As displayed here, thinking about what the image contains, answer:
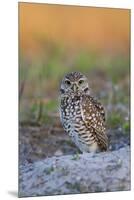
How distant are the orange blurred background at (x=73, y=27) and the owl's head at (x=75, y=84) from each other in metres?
0.26

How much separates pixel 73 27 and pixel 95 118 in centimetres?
51

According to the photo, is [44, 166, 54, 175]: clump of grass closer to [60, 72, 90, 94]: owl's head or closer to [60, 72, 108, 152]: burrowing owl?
[60, 72, 108, 152]: burrowing owl

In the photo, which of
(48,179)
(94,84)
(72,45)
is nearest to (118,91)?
(94,84)

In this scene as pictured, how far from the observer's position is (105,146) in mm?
3676

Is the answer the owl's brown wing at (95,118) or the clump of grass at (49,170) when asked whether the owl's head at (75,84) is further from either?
the clump of grass at (49,170)

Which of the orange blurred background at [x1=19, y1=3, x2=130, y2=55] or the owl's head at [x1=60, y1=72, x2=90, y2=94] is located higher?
the orange blurred background at [x1=19, y1=3, x2=130, y2=55]

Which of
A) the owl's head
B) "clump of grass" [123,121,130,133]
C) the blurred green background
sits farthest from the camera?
"clump of grass" [123,121,130,133]

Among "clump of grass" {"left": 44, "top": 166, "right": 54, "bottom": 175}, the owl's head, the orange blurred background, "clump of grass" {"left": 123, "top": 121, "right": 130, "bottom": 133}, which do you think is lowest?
"clump of grass" {"left": 44, "top": 166, "right": 54, "bottom": 175}

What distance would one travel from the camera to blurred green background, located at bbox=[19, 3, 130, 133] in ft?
12.1

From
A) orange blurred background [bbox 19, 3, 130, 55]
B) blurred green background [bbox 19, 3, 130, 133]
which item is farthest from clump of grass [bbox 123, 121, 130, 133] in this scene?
orange blurred background [bbox 19, 3, 130, 55]

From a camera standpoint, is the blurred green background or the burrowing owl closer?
the burrowing owl

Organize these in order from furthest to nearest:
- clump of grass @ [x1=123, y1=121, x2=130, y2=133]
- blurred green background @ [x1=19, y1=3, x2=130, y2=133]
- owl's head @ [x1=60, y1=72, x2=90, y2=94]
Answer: clump of grass @ [x1=123, y1=121, x2=130, y2=133], blurred green background @ [x1=19, y1=3, x2=130, y2=133], owl's head @ [x1=60, y1=72, x2=90, y2=94]

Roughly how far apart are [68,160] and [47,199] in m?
0.22

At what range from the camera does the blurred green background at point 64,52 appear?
12.1 feet
